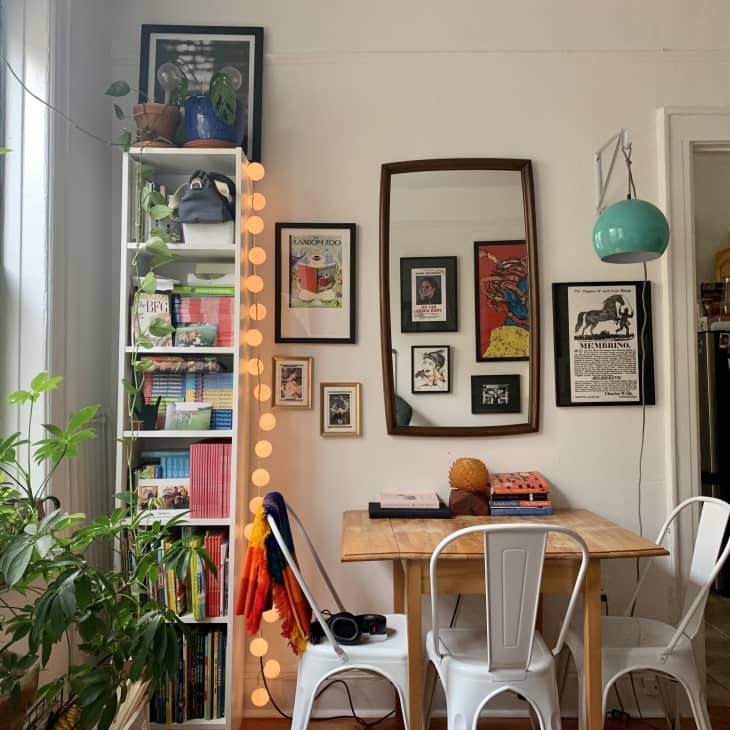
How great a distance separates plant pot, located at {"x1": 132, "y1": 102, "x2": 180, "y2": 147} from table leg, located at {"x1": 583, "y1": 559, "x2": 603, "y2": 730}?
2036 mm

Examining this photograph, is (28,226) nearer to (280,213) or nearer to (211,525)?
(280,213)

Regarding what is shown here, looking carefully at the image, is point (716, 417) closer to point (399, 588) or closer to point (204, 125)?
point (399, 588)

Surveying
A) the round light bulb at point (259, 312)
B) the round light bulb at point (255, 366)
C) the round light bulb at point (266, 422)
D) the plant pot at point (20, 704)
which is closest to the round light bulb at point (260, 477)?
the round light bulb at point (266, 422)

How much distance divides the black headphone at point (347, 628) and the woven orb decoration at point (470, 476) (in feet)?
1.95

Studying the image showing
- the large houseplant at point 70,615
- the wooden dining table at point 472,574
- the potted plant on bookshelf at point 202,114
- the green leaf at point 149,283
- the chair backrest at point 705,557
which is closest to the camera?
the large houseplant at point 70,615

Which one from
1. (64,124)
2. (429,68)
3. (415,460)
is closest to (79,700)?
(415,460)

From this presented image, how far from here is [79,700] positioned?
1471 mm

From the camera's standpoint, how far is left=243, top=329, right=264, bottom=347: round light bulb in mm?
2582

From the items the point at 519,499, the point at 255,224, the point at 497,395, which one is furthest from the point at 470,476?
the point at 255,224

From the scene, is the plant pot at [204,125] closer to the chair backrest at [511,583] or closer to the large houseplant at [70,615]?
the large houseplant at [70,615]

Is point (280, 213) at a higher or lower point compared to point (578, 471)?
higher

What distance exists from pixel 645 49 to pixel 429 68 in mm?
872

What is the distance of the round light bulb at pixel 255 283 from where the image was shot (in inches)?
103

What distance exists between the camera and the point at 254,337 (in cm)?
263
